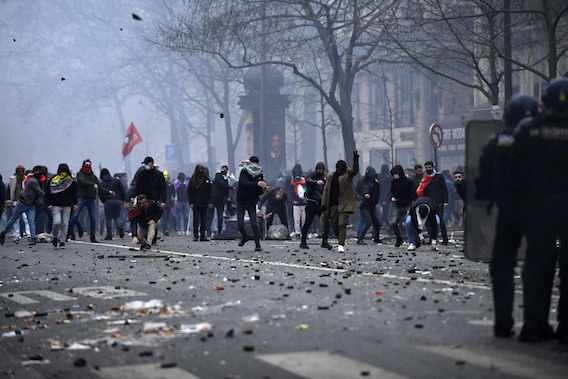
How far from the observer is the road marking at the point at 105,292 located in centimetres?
1251

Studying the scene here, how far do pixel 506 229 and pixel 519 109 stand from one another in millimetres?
829

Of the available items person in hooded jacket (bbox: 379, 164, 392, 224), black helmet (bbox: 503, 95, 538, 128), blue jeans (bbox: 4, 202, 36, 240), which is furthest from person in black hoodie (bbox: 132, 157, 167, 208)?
black helmet (bbox: 503, 95, 538, 128)

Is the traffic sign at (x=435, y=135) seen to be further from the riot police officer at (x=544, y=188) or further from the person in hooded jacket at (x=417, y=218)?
the riot police officer at (x=544, y=188)

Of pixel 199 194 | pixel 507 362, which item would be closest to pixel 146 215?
pixel 199 194

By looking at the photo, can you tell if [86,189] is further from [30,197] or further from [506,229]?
[506,229]

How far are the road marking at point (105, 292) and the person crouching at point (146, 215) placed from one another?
290 inches

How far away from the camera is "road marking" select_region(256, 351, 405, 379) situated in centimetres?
700

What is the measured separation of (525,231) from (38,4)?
64064 millimetres

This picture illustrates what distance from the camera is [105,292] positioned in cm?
1296

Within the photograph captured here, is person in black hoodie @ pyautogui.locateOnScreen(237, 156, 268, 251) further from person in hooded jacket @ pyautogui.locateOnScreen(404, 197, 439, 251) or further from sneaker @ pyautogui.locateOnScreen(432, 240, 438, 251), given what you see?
sneaker @ pyautogui.locateOnScreen(432, 240, 438, 251)

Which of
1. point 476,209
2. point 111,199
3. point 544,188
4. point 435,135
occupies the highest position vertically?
point 435,135

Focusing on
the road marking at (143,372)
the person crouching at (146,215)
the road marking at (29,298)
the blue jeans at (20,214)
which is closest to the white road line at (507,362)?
the road marking at (143,372)

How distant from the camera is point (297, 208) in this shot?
2872cm

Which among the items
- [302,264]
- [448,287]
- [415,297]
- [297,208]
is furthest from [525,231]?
[297,208]
